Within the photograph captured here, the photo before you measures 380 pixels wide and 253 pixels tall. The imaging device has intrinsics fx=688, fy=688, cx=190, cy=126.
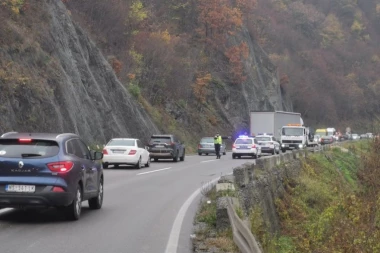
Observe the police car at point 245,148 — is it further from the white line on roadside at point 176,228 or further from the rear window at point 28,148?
the rear window at point 28,148

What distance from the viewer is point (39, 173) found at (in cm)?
1218

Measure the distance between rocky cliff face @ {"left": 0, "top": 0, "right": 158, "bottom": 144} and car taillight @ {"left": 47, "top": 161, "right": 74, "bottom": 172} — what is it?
737 inches

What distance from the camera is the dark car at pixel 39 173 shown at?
476 inches

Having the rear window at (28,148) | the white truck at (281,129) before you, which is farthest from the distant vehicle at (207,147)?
the rear window at (28,148)

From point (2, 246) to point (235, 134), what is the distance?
6002 centimetres

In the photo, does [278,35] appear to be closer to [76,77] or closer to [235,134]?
[235,134]

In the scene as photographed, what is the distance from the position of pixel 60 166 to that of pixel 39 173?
0.39 metres

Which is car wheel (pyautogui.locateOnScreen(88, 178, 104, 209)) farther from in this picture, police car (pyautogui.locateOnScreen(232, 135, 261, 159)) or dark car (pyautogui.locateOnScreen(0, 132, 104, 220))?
police car (pyautogui.locateOnScreen(232, 135, 261, 159))

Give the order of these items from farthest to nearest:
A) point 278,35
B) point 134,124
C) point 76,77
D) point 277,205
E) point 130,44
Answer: point 278,35
point 130,44
point 134,124
point 76,77
point 277,205

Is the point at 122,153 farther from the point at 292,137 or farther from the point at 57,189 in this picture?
the point at 292,137

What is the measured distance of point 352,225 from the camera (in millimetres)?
15172

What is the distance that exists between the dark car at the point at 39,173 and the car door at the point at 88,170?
1.90ft

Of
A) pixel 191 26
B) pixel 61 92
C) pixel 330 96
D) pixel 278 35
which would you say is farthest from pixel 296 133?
pixel 278 35

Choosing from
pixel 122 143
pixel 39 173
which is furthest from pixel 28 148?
pixel 122 143
